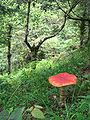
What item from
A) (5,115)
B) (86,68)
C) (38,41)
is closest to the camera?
(5,115)

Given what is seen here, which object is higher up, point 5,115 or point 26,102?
point 5,115

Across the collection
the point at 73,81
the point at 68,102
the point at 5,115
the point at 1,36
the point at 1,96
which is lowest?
the point at 1,96

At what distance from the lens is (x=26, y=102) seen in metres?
2.13

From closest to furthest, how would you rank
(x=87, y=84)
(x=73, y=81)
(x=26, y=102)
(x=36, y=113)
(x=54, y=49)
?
1. (x=36, y=113)
2. (x=73, y=81)
3. (x=26, y=102)
4. (x=87, y=84)
5. (x=54, y=49)

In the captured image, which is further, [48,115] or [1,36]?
[1,36]

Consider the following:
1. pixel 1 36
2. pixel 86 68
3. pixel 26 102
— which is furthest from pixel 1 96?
pixel 1 36

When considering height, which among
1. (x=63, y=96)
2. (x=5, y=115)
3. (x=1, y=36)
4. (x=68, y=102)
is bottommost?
(x=68, y=102)

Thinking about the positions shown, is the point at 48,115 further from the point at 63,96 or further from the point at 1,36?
the point at 1,36

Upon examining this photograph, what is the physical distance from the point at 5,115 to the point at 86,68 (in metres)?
3.27

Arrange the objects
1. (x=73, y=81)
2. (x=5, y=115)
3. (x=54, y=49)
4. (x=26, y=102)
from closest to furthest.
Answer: (x=5, y=115) < (x=73, y=81) < (x=26, y=102) < (x=54, y=49)

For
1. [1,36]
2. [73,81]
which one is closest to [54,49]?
[1,36]

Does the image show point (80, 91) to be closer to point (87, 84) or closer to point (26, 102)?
point (87, 84)

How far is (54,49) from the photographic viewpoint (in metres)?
9.87

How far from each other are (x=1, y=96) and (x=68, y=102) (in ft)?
5.42
